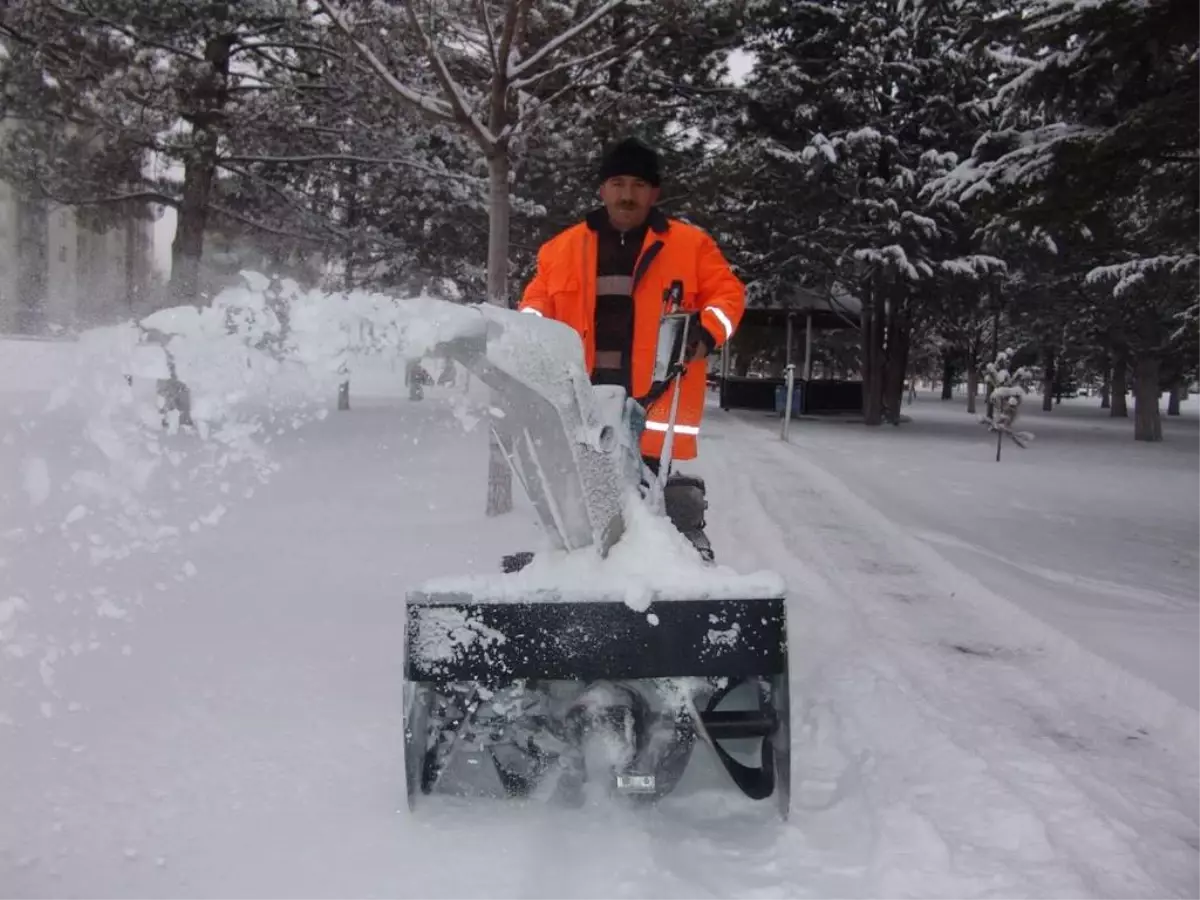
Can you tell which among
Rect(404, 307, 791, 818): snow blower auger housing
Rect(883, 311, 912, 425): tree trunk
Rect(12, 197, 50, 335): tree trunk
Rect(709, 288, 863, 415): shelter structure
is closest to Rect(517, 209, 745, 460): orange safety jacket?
Rect(404, 307, 791, 818): snow blower auger housing

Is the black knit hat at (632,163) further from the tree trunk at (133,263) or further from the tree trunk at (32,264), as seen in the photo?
Result: the tree trunk at (133,263)

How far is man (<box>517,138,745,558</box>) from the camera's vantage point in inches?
138

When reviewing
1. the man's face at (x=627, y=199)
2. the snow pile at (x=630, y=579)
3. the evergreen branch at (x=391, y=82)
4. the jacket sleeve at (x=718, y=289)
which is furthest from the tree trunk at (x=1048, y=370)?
the snow pile at (x=630, y=579)

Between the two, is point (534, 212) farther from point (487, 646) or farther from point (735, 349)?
point (735, 349)

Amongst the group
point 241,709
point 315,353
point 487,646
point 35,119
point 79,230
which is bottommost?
point 241,709

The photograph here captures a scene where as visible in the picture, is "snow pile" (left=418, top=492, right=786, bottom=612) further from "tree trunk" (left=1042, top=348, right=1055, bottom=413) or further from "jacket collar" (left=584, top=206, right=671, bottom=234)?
"tree trunk" (left=1042, top=348, right=1055, bottom=413)

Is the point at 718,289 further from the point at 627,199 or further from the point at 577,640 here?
the point at 577,640

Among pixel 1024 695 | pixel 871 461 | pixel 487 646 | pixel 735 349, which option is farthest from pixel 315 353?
pixel 735 349

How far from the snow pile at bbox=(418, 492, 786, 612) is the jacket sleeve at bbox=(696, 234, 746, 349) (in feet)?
3.03

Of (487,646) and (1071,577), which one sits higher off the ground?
(487,646)

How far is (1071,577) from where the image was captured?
21.7 feet

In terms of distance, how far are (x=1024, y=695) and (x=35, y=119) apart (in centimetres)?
1253

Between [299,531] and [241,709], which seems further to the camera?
[299,531]

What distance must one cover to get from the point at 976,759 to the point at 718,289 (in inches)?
77.9
